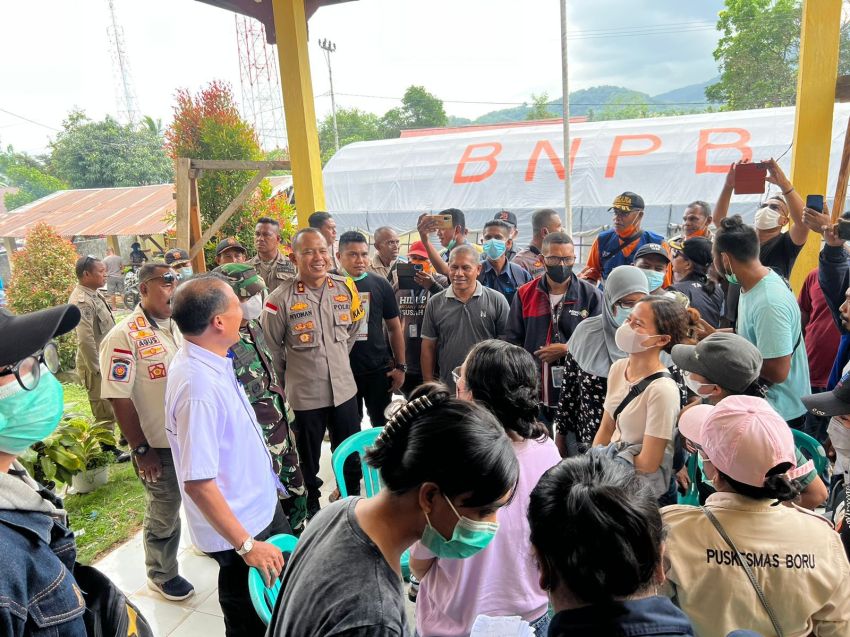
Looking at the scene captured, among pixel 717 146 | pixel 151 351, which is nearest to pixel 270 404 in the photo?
pixel 151 351

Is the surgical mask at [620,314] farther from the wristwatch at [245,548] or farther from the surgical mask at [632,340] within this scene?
the wristwatch at [245,548]

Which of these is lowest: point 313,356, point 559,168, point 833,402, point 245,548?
point 245,548

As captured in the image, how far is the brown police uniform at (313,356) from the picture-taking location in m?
3.39

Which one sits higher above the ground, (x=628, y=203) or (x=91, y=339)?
(x=628, y=203)

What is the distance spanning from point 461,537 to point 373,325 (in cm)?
278

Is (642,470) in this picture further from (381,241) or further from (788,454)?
(381,241)

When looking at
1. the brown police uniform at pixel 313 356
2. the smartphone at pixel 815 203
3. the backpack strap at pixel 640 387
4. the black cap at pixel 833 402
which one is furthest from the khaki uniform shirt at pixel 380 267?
the black cap at pixel 833 402

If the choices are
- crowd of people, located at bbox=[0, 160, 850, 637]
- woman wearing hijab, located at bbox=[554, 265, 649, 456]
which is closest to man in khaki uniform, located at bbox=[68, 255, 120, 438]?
crowd of people, located at bbox=[0, 160, 850, 637]

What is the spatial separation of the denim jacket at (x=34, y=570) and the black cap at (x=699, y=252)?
371cm

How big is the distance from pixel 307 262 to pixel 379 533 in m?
2.53

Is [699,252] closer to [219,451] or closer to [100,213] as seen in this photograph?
[219,451]

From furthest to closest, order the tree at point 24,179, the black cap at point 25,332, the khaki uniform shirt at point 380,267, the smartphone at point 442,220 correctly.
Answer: the tree at point 24,179 < the khaki uniform shirt at point 380,267 < the smartphone at point 442,220 < the black cap at point 25,332

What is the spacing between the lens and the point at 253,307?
130 inches

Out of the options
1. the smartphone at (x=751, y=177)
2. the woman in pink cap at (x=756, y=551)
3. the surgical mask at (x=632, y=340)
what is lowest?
the woman in pink cap at (x=756, y=551)
